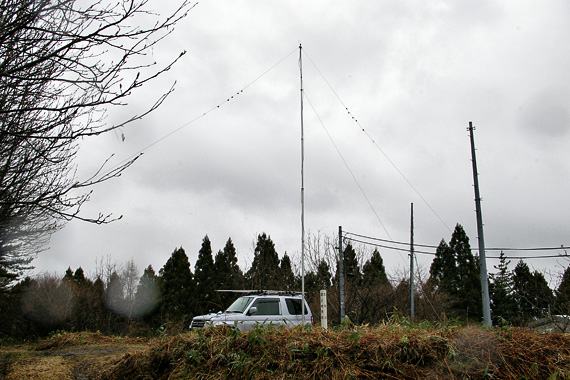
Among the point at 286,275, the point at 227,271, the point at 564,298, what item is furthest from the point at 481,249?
the point at 227,271

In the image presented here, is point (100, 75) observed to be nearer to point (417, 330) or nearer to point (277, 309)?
point (417, 330)

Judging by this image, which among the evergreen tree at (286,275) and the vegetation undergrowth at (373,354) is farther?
the evergreen tree at (286,275)

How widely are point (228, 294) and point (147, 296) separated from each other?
23.2ft

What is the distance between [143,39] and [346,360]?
11.9 feet

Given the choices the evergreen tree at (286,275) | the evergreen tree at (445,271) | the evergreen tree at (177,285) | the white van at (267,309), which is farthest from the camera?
the evergreen tree at (445,271)

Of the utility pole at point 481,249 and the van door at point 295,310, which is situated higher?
the utility pole at point 481,249

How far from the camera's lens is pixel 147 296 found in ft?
119

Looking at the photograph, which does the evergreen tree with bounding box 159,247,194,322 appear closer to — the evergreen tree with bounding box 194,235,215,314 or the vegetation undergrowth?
the evergreen tree with bounding box 194,235,215,314

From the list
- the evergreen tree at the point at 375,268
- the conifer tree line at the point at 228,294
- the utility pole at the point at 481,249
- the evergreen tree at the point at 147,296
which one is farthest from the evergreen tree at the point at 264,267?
the utility pole at the point at 481,249

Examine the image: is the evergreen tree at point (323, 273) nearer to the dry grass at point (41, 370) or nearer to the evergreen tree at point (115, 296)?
the evergreen tree at point (115, 296)

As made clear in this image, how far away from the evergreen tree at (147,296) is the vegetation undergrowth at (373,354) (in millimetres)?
32031

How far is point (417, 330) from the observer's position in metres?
4.70

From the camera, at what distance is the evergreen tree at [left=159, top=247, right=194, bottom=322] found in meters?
37.2

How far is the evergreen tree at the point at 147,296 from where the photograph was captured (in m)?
34.6
